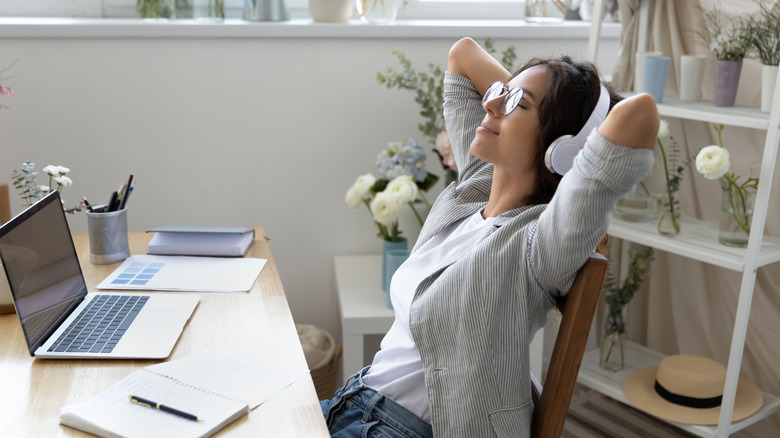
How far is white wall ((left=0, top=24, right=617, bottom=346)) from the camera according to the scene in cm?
217

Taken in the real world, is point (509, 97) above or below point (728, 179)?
above

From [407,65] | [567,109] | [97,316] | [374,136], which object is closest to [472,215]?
[567,109]

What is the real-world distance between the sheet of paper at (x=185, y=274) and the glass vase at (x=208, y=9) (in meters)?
0.93

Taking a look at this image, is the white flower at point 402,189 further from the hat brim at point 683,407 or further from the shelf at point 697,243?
the hat brim at point 683,407

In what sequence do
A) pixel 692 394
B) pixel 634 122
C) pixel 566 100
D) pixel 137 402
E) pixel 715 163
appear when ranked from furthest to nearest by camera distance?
1. pixel 692 394
2. pixel 715 163
3. pixel 566 100
4. pixel 137 402
5. pixel 634 122

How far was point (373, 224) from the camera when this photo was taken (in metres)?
2.43

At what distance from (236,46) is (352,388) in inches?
49.3

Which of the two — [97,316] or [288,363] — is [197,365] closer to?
[288,363]

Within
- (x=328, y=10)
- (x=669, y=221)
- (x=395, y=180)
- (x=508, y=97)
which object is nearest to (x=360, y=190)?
(x=395, y=180)

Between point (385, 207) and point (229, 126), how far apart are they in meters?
0.59

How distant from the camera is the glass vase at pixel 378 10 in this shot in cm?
236

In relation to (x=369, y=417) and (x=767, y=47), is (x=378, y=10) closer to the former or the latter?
(x=767, y=47)

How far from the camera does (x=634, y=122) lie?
3.14 ft

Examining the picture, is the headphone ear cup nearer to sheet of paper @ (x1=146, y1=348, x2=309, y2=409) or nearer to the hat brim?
sheet of paper @ (x1=146, y1=348, x2=309, y2=409)
